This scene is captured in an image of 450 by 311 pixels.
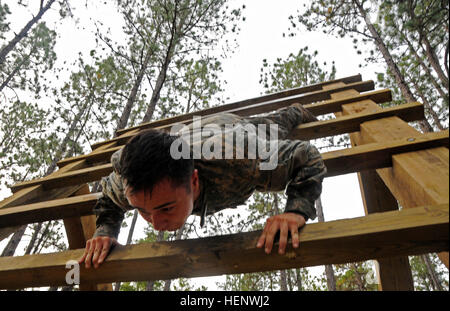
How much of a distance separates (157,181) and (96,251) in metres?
0.41

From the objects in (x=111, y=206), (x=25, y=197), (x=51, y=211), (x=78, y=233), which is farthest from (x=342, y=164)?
(x=25, y=197)

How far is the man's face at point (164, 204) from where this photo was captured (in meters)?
1.10

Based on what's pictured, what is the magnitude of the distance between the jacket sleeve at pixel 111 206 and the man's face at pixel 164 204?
305 millimetres

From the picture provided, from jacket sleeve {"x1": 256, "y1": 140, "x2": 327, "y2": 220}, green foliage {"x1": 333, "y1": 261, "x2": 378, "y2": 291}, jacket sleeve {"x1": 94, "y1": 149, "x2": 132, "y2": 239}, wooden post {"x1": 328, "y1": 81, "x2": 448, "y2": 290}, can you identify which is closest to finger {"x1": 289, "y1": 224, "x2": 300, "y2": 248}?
jacket sleeve {"x1": 256, "y1": 140, "x2": 327, "y2": 220}

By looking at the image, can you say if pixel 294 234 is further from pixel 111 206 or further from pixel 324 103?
pixel 324 103

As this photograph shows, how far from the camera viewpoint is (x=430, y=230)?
2.39ft

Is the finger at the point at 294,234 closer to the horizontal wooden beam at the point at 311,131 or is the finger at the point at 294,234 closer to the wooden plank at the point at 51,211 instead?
the horizontal wooden beam at the point at 311,131

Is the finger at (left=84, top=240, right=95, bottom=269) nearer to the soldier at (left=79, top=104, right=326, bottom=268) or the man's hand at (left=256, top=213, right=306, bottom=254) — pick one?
the soldier at (left=79, top=104, right=326, bottom=268)

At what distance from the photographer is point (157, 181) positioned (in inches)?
43.4

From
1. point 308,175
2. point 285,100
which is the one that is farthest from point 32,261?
point 285,100

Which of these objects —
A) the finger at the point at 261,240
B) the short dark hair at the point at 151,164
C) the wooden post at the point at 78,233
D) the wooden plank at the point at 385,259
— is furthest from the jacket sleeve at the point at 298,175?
the wooden post at the point at 78,233

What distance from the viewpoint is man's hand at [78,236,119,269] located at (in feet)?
3.61

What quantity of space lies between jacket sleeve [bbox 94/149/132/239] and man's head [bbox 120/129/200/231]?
0.27m

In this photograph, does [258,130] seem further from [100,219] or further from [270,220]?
[100,219]
